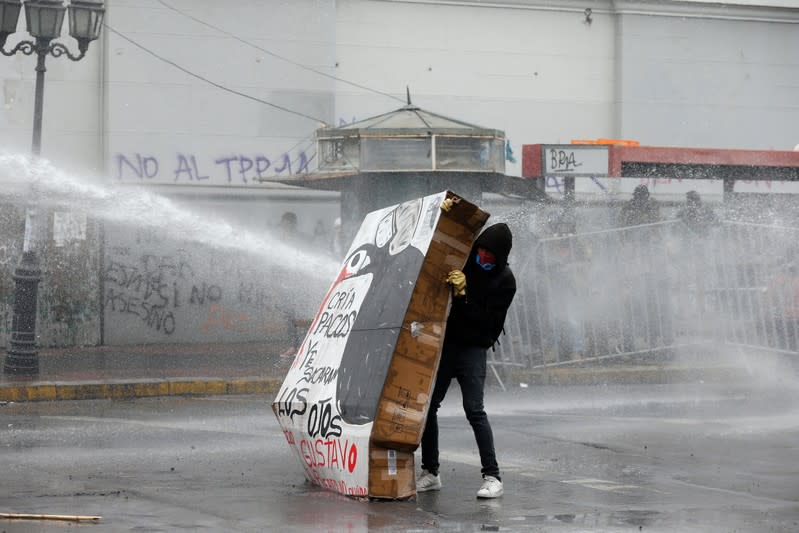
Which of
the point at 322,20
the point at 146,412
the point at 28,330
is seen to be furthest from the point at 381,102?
the point at 146,412

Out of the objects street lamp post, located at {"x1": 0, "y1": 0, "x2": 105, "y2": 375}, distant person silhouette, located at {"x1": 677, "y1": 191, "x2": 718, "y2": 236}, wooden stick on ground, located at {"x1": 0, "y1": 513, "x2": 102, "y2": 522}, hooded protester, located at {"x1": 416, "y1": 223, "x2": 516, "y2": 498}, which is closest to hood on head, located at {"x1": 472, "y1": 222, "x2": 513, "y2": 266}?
hooded protester, located at {"x1": 416, "y1": 223, "x2": 516, "y2": 498}

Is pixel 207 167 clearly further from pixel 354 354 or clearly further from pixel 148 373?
pixel 354 354

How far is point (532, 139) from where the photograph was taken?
21.8 meters

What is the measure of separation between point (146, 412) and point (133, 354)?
5859 millimetres

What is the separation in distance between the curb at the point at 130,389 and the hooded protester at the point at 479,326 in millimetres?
6680

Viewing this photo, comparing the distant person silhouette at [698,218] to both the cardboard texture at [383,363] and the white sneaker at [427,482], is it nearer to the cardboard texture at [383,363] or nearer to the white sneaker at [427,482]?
the cardboard texture at [383,363]

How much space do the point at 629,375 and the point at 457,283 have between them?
879cm

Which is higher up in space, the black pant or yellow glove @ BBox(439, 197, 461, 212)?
yellow glove @ BBox(439, 197, 461, 212)

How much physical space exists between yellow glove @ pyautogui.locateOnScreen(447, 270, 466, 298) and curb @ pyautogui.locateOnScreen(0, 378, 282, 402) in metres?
6.96

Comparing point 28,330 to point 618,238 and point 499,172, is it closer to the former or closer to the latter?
point 499,172

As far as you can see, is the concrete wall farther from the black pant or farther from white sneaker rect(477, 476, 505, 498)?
white sneaker rect(477, 476, 505, 498)

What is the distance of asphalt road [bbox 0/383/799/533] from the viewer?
6.38 metres

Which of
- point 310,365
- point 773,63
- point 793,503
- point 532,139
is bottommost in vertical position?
point 793,503

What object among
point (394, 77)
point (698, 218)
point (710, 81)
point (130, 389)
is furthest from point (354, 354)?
point (710, 81)
